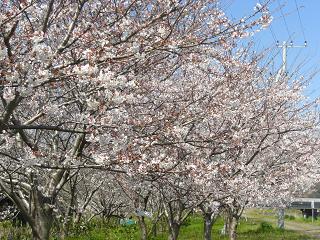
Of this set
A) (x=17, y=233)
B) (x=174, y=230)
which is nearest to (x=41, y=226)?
(x=174, y=230)

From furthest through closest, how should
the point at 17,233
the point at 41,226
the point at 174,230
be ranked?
the point at 17,233, the point at 174,230, the point at 41,226

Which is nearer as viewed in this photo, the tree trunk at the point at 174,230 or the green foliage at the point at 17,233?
the tree trunk at the point at 174,230

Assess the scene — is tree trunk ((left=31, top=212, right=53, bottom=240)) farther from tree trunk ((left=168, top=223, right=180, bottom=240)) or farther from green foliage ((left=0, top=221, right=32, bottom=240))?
green foliage ((left=0, top=221, right=32, bottom=240))

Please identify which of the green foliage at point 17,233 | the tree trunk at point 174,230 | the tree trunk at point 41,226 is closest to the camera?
the tree trunk at point 41,226

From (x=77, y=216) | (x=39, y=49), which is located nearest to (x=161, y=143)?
(x=39, y=49)

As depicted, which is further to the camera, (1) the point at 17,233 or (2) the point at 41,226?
(1) the point at 17,233

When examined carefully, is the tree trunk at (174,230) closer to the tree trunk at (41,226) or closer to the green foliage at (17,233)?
the tree trunk at (41,226)

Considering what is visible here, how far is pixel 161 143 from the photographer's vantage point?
255 inches

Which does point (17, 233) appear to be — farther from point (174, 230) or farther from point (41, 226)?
point (41, 226)

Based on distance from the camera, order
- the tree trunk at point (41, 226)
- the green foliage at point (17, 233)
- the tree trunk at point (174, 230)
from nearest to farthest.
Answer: the tree trunk at point (41, 226) < the tree trunk at point (174, 230) < the green foliage at point (17, 233)

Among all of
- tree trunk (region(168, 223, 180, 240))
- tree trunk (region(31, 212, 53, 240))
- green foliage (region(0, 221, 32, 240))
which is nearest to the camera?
tree trunk (region(31, 212, 53, 240))

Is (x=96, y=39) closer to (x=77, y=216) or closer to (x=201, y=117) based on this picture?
(x=201, y=117)

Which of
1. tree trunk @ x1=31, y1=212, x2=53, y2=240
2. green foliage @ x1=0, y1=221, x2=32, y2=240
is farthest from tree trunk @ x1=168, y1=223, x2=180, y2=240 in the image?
green foliage @ x1=0, y1=221, x2=32, y2=240

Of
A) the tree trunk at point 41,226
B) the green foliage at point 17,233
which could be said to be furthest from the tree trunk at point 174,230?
the green foliage at point 17,233
